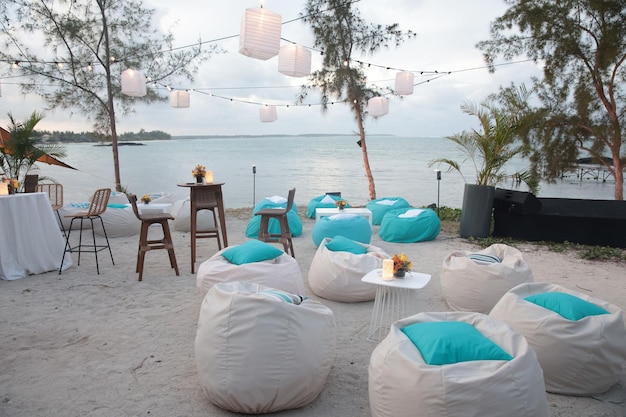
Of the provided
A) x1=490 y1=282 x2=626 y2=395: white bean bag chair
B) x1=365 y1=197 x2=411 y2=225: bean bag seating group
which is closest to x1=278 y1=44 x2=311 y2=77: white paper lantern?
x1=365 y1=197 x2=411 y2=225: bean bag seating group

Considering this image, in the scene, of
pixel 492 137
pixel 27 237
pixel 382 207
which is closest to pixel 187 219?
pixel 27 237

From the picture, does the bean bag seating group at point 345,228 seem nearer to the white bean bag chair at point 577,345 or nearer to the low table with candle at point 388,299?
the low table with candle at point 388,299

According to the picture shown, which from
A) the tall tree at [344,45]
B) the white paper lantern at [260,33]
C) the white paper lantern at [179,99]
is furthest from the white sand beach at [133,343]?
the tall tree at [344,45]

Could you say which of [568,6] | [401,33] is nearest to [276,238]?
[401,33]

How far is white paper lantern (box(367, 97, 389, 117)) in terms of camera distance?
10172mm

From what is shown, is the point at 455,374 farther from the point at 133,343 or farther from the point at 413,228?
the point at 413,228

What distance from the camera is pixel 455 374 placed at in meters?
1.83

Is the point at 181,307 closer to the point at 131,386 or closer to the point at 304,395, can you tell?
the point at 131,386

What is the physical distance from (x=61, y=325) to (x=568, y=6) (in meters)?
9.89

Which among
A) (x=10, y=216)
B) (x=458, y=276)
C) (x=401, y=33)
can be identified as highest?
(x=401, y=33)

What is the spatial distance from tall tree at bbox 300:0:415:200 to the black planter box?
469 centimetres

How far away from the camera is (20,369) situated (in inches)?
111

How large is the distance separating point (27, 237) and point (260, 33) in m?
3.44

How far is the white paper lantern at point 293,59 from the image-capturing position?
6.81m
